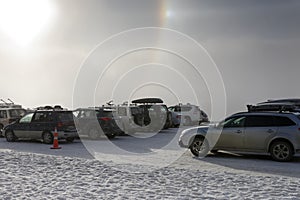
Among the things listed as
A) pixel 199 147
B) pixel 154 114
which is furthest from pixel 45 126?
pixel 154 114

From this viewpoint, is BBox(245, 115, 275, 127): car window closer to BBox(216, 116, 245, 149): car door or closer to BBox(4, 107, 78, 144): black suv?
BBox(216, 116, 245, 149): car door

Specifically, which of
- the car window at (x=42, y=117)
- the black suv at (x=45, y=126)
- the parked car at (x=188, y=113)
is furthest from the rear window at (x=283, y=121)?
the parked car at (x=188, y=113)

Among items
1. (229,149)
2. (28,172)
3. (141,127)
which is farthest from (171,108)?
(28,172)

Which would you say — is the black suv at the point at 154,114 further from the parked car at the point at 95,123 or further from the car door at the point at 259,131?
the car door at the point at 259,131

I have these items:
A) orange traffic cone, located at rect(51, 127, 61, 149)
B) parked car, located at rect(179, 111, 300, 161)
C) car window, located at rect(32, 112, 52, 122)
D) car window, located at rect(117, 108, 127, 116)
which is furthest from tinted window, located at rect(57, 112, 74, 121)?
parked car, located at rect(179, 111, 300, 161)

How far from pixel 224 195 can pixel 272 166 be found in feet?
14.5

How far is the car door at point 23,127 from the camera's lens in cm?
1761

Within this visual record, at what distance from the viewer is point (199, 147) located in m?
12.9

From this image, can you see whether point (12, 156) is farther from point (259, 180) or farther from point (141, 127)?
point (141, 127)

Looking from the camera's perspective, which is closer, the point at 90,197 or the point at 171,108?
the point at 90,197

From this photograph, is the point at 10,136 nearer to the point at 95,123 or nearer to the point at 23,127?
the point at 23,127

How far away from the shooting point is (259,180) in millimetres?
8211

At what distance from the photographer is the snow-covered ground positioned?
702cm

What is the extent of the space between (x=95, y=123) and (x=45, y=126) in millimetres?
2431
